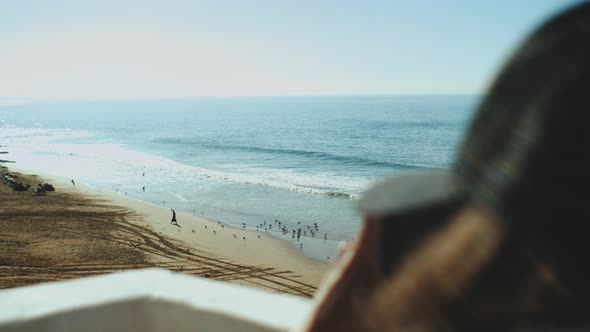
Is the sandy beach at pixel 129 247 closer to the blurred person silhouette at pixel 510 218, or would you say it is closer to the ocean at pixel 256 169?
the ocean at pixel 256 169

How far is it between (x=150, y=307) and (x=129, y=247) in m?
19.2

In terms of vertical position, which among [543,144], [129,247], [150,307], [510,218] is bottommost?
[129,247]

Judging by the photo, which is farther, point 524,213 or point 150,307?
Result: point 150,307

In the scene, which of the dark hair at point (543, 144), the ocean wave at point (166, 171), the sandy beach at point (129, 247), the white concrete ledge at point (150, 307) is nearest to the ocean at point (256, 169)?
the ocean wave at point (166, 171)

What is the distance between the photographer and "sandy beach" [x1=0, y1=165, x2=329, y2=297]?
1683cm

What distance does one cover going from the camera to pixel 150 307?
2057 millimetres

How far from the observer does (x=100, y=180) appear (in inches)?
1462

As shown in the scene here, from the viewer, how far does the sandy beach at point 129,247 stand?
1683 centimetres

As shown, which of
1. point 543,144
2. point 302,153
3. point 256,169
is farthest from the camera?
point 302,153

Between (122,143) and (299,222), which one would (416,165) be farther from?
(122,143)

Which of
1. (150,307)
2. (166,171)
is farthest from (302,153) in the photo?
(150,307)

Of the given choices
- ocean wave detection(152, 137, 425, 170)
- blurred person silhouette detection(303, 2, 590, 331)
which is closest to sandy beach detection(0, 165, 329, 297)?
blurred person silhouette detection(303, 2, 590, 331)

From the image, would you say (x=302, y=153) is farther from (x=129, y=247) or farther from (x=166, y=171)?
(x=129, y=247)

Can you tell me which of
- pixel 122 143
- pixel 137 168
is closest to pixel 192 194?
pixel 137 168
